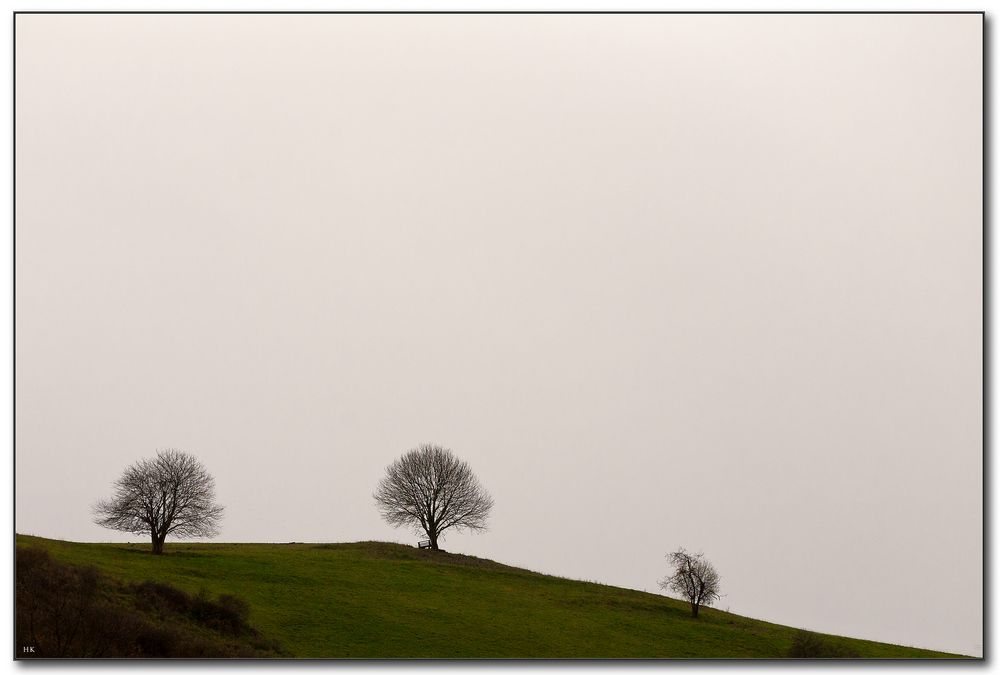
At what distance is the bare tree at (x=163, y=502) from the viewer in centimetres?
6019

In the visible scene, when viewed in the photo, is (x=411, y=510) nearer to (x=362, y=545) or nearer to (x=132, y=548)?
(x=362, y=545)

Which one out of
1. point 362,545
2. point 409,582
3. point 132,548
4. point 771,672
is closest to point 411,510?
point 362,545

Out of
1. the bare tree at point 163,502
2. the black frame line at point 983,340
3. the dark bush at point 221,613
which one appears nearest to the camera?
the black frame line at point 983,340

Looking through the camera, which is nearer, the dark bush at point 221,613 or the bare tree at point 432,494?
the dark bush at point 221,613

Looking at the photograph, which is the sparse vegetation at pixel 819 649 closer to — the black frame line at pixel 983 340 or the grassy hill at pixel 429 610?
the grassy hill at pixel 429 610

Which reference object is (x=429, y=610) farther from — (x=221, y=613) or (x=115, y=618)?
(x=115, y=618)

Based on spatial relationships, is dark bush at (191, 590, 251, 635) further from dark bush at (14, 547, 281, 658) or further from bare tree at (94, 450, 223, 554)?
bare tree at (94, 450, 223, 554)

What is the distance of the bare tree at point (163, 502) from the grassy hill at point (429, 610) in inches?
57.2

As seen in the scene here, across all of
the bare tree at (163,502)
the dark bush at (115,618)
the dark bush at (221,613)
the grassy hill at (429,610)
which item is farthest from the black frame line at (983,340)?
the bare tree at (163,502)

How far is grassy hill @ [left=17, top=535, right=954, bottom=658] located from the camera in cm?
4419

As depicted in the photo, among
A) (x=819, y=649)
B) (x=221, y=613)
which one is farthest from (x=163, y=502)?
(x=819, y=649)

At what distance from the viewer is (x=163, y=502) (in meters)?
61.2

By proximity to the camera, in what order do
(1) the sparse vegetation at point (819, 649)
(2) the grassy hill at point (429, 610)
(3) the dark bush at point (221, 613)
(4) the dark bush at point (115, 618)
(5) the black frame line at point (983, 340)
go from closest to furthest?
(4) the dark bush at point (115, 618) < (5) the black frame line at point (983, 340) < (3) the dark bush at point (221, 613) < (2) the grassy hill at point (429, 610) < (1) the sparse vegetation at point (819, 649)

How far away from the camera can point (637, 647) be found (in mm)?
47125
